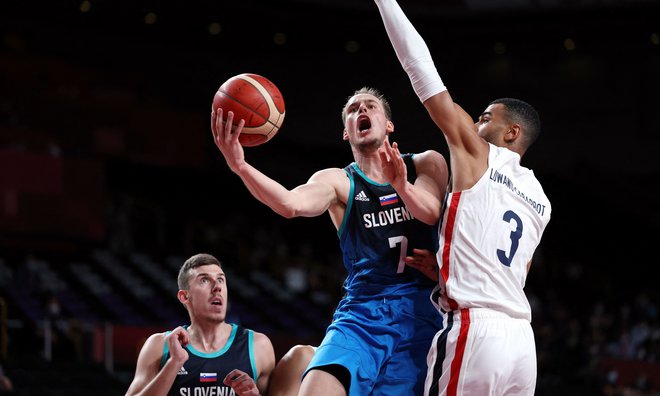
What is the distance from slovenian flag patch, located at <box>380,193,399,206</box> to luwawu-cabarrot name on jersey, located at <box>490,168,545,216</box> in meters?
0.66

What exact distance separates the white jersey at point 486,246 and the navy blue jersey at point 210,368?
1.59 meters

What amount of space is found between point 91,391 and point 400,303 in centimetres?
631

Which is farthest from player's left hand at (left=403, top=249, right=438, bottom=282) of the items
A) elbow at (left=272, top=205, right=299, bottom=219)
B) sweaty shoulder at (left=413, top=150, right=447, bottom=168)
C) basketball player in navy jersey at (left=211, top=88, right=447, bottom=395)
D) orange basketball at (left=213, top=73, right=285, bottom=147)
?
orange basketball at (left=213, top=73, right=285, bottom=147)

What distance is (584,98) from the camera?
2312 centimetres

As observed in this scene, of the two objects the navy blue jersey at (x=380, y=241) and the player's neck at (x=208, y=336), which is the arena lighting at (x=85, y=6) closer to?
the player's neck at (x=208, y=336)

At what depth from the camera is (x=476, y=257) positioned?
161 inches

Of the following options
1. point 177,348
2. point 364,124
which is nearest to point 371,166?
point 364,124

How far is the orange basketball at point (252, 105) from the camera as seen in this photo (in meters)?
4.40

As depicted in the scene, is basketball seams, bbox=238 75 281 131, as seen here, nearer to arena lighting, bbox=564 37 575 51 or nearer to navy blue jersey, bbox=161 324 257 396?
navy blue jersey, bbox=161 324 257 396

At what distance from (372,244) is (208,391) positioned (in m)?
1.40

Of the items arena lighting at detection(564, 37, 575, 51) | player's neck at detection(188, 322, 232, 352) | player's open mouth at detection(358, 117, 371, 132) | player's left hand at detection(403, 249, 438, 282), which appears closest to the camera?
player's left hand at detection(403, 249, 438, 282)

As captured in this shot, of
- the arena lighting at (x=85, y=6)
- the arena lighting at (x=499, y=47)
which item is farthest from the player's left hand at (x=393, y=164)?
the arena lighting at (x=499, y=47)

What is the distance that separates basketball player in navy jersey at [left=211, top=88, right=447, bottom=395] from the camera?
423 centimetres

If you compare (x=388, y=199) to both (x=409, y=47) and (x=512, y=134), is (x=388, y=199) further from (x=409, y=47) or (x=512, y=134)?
(x=409, y=47)
